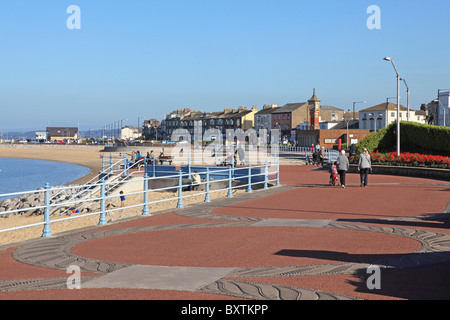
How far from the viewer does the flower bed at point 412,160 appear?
30844mm

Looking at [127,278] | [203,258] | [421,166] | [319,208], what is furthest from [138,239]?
[421,166]

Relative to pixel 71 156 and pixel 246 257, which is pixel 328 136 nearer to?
pixel 71 156

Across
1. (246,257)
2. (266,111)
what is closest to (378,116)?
(266,111)

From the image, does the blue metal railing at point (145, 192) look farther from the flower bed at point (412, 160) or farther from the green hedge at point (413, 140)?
the green hedge at point (413, 140)

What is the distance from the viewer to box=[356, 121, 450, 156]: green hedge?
35.6 m

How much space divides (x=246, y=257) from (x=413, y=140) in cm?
3202

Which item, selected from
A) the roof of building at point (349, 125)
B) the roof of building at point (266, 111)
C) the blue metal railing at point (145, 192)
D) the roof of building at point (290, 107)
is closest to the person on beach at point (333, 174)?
the blue metal railing at point (145, 192)

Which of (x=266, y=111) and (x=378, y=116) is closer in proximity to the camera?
(x=378, y=116)

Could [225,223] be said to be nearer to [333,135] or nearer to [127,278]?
[127,278]

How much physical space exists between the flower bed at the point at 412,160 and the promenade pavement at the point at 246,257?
1631 cm

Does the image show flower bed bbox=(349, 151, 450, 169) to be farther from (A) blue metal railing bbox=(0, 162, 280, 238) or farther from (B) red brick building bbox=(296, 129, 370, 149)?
(B) red brick building bbox=(296, 129, 370, 149)

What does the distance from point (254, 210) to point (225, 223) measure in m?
2.66

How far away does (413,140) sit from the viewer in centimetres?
3819
